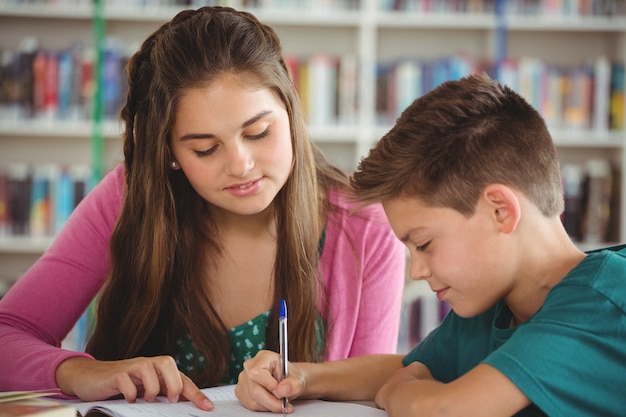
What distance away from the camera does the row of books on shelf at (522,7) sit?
3448 mm

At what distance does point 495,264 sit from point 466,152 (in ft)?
0.42

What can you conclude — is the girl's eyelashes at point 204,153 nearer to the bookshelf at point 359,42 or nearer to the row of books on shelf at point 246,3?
the bookshelf at point 359,42

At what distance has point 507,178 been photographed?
36.2 inches

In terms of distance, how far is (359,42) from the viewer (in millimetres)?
3553

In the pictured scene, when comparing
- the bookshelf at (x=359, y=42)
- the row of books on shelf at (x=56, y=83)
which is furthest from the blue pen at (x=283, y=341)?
the row of books on shelf at (x=56, y=83)

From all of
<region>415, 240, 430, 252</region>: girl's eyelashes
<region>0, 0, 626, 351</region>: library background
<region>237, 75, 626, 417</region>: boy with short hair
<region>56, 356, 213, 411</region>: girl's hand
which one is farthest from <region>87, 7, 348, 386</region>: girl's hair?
<region>0, 0, 626, 351</region>: library background

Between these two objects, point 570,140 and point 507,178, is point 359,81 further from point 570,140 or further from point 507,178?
point 507,178

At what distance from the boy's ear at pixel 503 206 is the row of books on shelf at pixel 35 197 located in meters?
2.72

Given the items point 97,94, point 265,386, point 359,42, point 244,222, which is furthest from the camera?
point 359,42

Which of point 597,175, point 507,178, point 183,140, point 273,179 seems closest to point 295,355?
point 273,179

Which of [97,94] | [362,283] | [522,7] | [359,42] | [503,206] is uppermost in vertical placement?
[522,7]

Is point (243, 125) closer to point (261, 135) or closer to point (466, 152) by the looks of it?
point (261, 135)

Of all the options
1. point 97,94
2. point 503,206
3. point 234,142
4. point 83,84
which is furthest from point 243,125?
point 83,84

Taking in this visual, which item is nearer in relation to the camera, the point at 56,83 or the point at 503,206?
the point at 503,206
